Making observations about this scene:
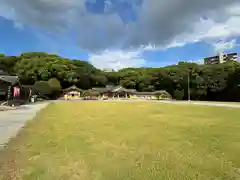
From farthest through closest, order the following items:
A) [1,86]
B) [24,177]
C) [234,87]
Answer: [234,87]
[1,86]
[24,177]

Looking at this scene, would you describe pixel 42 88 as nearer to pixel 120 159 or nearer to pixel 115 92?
pixel 115 92

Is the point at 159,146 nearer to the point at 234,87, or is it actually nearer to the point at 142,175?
the point at 142,175

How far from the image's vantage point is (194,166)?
6.51m

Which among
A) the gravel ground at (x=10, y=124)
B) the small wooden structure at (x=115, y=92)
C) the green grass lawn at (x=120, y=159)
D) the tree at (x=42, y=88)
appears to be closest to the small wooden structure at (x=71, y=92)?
the small wooden structure at (x=115, y=92)

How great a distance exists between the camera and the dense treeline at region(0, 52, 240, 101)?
89.2 metres

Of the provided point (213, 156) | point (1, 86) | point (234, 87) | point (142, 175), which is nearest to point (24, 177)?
point (142, 175)

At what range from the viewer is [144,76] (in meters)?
110

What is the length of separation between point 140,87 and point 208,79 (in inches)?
1055

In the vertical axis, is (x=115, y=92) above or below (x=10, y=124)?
above

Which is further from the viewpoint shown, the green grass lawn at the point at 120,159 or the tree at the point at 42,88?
the tree at the point at 42,88

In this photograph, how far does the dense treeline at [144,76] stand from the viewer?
89250 mm

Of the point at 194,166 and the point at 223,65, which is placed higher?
the point at 223,65

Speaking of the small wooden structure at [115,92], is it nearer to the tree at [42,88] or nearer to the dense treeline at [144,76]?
the dense treeline at [144,76]

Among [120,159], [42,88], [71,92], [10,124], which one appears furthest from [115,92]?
[120,159]
